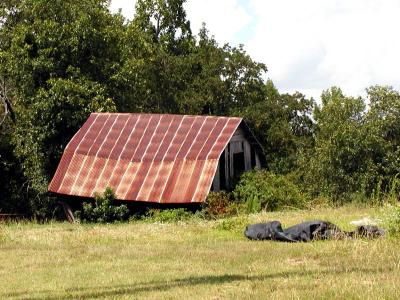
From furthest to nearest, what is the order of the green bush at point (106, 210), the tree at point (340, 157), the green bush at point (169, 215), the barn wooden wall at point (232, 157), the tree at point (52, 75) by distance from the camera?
the tree at point (340, 157) → the tree at point (52, 75) → the barn wooden wall at point (232, 157) → the green bush at point (106, 210) → the green bush at point (169, 215)

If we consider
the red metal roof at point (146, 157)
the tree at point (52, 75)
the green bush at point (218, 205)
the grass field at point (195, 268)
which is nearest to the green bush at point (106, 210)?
the red metal roof at point (146, 157)

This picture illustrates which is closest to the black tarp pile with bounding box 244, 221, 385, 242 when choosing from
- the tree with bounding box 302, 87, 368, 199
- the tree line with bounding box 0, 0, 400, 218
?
the tree line with bounding box 0, 0, 400, 218

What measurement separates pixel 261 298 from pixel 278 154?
3890 centimetres

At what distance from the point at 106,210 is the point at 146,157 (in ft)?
9.61

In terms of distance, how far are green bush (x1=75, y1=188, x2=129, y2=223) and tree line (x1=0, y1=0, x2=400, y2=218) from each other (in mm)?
7331

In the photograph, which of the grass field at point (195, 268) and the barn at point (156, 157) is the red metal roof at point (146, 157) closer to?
the barn at point (156, 157)

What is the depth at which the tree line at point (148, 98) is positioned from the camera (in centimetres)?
3406

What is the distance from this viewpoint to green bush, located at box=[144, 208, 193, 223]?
80.5 feet

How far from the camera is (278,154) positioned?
46.8 metres

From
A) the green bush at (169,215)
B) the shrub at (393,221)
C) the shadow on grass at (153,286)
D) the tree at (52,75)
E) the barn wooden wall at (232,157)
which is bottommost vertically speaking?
the green bush at (169,215)

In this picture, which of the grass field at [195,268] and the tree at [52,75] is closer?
the grass field at [195,268]

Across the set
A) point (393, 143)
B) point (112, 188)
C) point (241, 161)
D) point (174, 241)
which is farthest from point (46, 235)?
point (393, 143)

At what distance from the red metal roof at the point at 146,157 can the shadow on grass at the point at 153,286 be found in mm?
15363

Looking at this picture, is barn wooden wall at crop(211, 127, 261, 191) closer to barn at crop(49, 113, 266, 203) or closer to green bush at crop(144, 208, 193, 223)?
barn at crop(49, 113, 266, 203)
